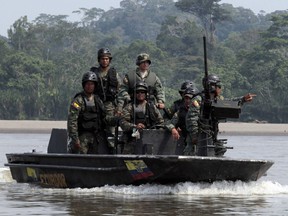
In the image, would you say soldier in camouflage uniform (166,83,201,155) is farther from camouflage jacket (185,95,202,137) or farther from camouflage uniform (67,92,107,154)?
camouflage uniform (67,92,107,154)

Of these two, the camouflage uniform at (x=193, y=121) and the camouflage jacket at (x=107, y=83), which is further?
the camouflage jacket at (x=107, y=83)

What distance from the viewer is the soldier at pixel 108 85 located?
19469 millimetres

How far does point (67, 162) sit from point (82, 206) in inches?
91.5

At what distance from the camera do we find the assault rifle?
1834 cm

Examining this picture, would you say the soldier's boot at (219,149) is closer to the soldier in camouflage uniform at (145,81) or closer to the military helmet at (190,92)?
the military helmet at (190,92)

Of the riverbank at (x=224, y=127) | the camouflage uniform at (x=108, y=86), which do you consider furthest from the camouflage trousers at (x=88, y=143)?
the riverbank at (x=224, y=127)

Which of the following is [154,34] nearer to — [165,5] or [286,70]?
[165,5]

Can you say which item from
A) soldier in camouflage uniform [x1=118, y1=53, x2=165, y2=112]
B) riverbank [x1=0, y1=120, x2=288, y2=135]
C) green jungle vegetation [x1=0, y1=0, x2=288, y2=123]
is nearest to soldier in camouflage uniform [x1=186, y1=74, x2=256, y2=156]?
soldier in camouflage uniform [x1=118, y1=53, x2=165, y2=112]

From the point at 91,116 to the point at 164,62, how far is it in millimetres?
72433

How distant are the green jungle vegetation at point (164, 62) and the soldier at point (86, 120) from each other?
55513 mm

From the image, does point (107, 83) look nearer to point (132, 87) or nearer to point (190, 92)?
point (132, 87)

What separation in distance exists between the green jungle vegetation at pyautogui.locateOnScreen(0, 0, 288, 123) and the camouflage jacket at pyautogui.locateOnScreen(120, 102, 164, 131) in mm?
55822

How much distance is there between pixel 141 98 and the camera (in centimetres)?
1875

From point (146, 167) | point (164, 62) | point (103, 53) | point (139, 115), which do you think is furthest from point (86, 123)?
point (164, 62)
